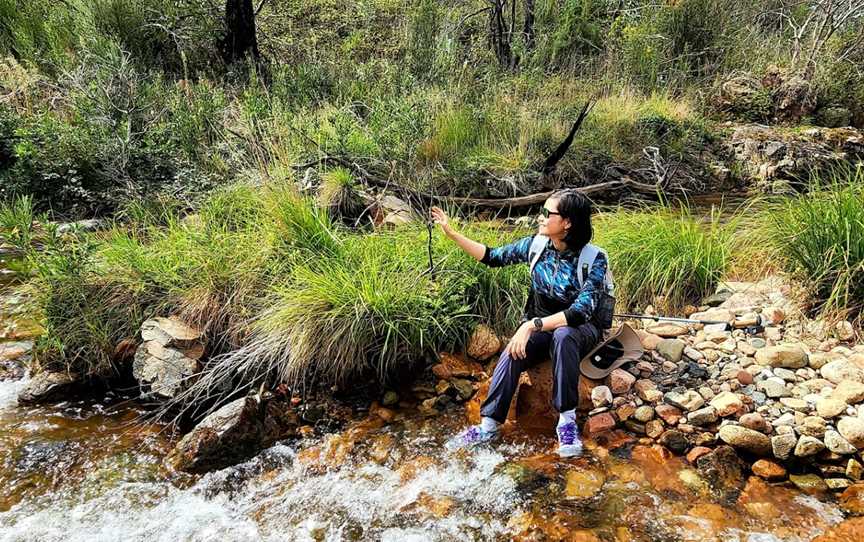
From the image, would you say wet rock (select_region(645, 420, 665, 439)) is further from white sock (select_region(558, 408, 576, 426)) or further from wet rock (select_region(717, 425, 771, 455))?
white sock (select_region(558, 408, 576, 426))

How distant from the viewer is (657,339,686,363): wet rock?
343cm

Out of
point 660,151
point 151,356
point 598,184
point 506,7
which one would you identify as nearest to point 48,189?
point 151,356

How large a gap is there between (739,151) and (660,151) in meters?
1.37

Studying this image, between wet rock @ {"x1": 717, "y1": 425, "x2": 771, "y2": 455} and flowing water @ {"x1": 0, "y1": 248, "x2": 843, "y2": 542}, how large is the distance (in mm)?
172

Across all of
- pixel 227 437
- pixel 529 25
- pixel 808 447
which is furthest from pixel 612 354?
pixel 529 25

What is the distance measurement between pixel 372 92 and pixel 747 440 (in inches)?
273

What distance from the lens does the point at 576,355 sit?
9.95 ft

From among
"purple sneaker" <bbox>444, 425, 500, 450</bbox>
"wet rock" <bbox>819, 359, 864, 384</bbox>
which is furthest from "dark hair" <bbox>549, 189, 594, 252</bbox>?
"wet rock" <bbox>819, 359, 864, 384</bbox>

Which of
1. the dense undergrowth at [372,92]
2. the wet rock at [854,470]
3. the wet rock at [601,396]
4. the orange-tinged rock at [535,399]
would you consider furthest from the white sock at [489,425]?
the dense undergrowth at [372,92]

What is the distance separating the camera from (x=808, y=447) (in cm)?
269

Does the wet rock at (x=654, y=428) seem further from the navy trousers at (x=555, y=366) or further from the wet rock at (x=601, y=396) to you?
the navy trousers at (x=555, y=366)

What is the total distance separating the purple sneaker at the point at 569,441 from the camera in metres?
2.93

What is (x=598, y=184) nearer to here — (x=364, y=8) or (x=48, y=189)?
(x=48, y=189)

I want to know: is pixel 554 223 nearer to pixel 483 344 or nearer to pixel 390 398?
pixel 483 344
